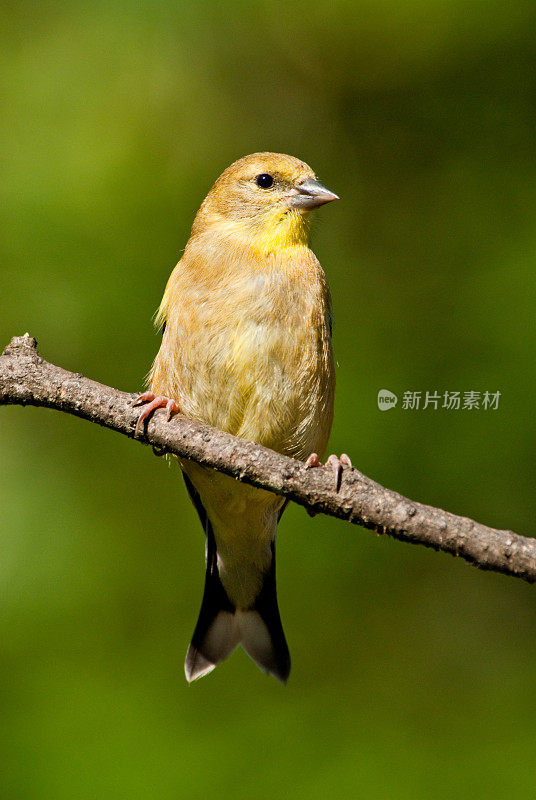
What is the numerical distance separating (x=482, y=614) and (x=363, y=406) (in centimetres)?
123

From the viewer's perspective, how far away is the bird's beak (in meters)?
4.18

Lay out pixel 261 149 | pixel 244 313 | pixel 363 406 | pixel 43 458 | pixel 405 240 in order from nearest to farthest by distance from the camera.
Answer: pixel 244 313 → pixel 363 406 → pixel 43 458 → pixel 405 240 → pixel 261 149

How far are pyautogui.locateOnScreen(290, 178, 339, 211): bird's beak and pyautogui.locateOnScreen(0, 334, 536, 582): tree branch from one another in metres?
1.35

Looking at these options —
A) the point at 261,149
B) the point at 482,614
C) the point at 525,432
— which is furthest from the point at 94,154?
the point at 482,614

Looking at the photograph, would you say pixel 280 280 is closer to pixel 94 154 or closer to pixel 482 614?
pixel 94 154

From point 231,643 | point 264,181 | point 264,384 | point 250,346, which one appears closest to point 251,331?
point 250,346

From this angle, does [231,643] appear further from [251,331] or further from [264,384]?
[251,331]

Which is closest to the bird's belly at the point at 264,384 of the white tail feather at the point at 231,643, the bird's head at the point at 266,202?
the bird's head at the point at 266,202

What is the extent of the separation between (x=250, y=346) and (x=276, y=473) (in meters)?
0.96

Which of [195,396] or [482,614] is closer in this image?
[195,396]

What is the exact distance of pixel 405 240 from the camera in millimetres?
5000

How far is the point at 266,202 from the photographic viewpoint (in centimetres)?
433

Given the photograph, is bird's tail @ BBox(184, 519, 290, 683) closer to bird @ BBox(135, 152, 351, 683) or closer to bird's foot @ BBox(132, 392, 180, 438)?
bird @ BBox(135, 152, 351, 683)

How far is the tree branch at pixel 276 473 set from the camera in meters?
2.78
